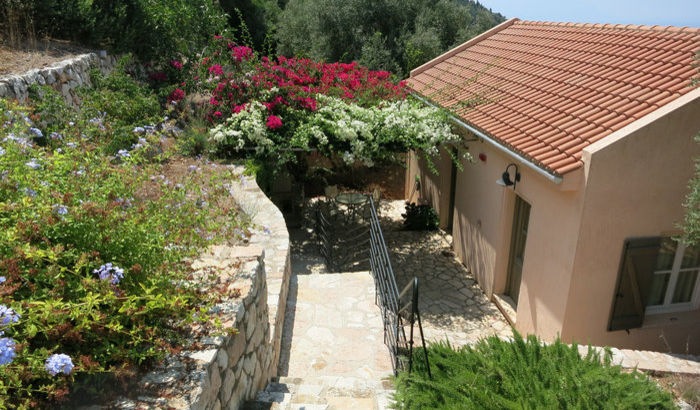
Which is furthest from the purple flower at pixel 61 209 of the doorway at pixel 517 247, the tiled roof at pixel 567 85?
the doorway at pixel 517 247

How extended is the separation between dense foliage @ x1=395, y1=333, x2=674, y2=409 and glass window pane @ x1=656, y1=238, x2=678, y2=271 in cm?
286

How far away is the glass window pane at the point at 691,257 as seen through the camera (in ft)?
21.8

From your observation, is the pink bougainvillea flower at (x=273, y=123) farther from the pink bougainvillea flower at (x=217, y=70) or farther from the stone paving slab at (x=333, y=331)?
the stone paving slab at (x=333, y=331)

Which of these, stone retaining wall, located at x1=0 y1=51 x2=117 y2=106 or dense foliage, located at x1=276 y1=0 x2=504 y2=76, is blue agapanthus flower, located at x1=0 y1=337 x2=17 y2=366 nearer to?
stone retaining wall, located at x1=0 y1=51 x2=117 y2=106

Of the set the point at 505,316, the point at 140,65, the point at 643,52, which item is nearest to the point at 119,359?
the point at 505,316

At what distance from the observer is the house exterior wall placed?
6.41m

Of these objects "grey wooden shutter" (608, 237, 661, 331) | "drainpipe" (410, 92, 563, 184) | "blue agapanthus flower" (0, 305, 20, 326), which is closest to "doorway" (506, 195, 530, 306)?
"drainpipe" (410, 92, 563, 184)

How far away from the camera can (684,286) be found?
22.6ft

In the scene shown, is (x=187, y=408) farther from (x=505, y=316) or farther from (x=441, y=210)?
(x=441, y=210)

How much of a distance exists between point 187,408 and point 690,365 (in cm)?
545

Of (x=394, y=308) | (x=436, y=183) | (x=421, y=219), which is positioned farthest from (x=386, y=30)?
(x=394, y=308)

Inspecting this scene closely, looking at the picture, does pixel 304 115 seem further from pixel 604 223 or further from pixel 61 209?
pixel 61 209

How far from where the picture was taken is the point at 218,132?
8.85 metres

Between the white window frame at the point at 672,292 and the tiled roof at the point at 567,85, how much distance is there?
215 centimetres
